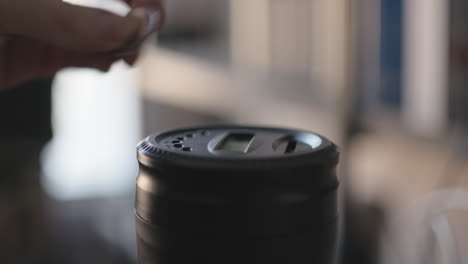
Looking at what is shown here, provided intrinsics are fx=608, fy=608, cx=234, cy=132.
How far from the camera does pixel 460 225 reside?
125 cm

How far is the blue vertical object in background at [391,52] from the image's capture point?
77.6 inches

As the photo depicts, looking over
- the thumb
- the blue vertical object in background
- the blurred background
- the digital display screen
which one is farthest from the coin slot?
the blue vertical object in background

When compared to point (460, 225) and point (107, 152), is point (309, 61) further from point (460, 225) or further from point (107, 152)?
point (107, 152)

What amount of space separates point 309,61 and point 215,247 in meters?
2.29

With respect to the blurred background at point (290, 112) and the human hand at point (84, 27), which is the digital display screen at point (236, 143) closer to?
the human hand at point (84, 27)

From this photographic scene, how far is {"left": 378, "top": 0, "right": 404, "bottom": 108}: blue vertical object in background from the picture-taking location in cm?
197

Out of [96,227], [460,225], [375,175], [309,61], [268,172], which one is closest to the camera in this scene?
[268,172]

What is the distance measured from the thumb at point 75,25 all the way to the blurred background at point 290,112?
1.25 feet

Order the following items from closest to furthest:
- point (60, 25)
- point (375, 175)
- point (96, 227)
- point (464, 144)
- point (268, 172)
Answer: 1. point (268, 172)
2. point (60, 25)
3. point (464, 144)
4. point (375, 175)
5. point (96, 227)

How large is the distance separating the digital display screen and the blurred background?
381 mm

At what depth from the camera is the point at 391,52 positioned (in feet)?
6.63

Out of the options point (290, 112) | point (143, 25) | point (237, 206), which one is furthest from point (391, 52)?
point (237, 206)

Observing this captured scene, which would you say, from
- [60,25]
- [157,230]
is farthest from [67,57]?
[157,230]

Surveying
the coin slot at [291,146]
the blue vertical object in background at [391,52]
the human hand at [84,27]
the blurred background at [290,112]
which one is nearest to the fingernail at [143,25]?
the human hand at [84,27]
